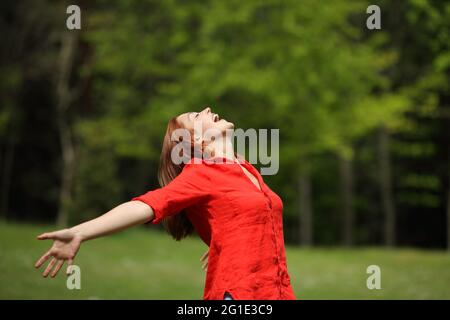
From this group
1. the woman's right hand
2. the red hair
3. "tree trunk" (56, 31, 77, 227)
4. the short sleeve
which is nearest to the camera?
the woman's right hand

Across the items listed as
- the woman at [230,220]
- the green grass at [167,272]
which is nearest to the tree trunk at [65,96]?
the green grass at [167,272]

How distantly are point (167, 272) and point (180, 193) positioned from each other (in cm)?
1038

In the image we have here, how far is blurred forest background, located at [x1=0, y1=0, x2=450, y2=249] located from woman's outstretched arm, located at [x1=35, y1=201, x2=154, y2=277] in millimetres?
8540

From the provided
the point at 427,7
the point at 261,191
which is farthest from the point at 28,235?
the point at 261,191

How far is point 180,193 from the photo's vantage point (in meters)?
3.54

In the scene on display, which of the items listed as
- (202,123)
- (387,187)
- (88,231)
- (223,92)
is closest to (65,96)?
(223,92)

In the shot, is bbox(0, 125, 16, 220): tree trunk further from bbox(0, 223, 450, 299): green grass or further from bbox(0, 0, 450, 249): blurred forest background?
bbox(0, 223, 450, 299): green grass

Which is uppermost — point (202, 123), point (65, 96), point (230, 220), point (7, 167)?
point (65, 96)

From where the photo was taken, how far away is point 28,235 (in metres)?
18.0

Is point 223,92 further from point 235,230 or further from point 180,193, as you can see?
point 180,193

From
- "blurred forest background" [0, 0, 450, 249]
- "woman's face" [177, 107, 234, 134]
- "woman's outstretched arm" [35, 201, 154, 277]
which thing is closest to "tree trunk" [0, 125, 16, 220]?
"blurred forest background" [0, 0, 450, 249]

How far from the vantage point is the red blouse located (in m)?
3.61

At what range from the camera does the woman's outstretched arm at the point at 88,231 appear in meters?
3.15
